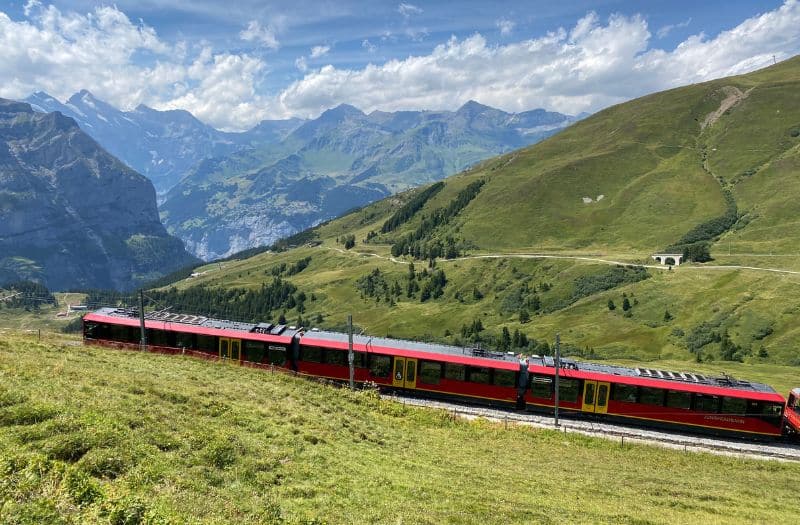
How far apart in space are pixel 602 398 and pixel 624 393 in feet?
6.21

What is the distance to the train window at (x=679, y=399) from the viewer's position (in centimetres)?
4222

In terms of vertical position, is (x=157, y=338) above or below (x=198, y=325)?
below

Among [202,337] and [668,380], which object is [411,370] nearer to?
[202,337]

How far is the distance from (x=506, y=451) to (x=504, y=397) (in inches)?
549

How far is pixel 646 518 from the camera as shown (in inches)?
786

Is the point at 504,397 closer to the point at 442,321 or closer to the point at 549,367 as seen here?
the point at 549,367

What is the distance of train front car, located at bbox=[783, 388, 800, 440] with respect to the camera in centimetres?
4253

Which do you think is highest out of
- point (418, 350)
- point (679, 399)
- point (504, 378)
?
point (418, 350)

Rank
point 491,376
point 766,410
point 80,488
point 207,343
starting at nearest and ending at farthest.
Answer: point 80,488 → point 766,410 → point 491,376 → point 207,343

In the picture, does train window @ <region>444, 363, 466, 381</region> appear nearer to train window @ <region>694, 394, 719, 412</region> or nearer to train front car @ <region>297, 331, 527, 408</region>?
train front car @ <region>297, 331, 527, 408</region>

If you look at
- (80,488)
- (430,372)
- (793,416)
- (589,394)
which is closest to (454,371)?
(430,372)

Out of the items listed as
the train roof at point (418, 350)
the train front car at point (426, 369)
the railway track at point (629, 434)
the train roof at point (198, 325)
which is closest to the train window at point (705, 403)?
the railway track at point (629, 434)

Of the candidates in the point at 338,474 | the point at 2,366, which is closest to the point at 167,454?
the point at 338,474

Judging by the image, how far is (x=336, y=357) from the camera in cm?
4666
